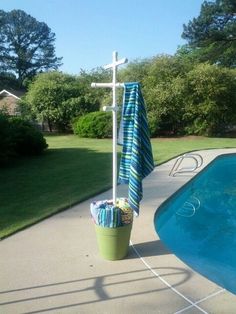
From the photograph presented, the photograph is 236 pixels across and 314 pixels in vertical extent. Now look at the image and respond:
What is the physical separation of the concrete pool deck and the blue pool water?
73 cm

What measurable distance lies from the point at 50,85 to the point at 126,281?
21724 millimetres

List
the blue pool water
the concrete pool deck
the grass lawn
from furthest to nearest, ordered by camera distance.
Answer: the grass lawn → the blue pool water → the concrete pool deck

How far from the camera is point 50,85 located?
24.9 meters

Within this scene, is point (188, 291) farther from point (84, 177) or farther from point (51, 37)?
point (51, 37)

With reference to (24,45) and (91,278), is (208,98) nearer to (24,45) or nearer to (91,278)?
(91,278)

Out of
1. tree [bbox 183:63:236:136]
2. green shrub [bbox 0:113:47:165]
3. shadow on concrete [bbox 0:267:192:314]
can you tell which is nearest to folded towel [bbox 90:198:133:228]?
shadow on concrete [bbox 0:267:192:314]

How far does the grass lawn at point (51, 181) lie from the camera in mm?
6953

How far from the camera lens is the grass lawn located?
274 inches

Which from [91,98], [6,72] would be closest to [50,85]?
[91,98]

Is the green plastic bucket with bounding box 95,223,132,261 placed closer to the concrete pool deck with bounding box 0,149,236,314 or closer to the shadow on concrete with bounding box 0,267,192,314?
the concrete pool deck with bounding box 0,149,236,314

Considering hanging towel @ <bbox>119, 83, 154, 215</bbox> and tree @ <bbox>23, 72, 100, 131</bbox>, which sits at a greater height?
tree @ <bbox>23, 72, 100, 131</bbox>

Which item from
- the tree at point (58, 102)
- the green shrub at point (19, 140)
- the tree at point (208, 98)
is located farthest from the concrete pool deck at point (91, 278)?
the tree at point (58, 102)

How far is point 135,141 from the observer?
4.73 meters

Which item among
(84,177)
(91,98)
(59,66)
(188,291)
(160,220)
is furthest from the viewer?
(59,66)
